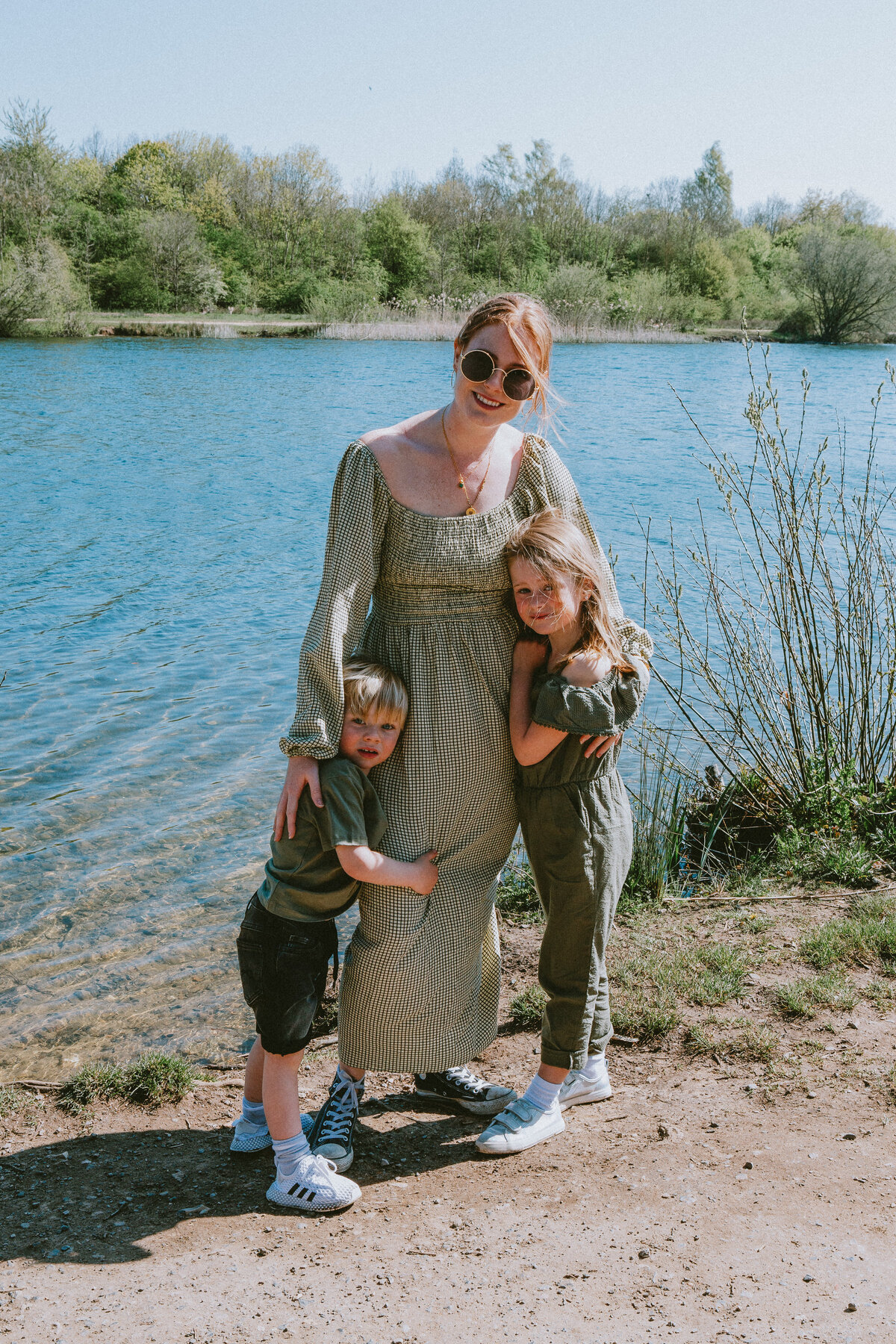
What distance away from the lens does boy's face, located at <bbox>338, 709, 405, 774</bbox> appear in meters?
2.56

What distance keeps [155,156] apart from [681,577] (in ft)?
205

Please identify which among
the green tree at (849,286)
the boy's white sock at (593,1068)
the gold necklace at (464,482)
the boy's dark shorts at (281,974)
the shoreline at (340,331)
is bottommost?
the boy's white sock at (593,1068)

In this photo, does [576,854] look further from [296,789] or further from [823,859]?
[823,859]

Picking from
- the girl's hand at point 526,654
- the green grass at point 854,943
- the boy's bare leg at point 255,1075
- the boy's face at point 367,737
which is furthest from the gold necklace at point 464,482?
the green grass at point 854,943

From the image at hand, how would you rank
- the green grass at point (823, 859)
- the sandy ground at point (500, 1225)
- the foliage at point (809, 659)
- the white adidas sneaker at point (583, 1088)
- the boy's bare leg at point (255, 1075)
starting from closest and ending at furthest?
the sandy ground at point (500, 1225)
the boy's bare leg at point (255, 1075)
the white adidas sneaker at point (583, 1088)
the green grass at point (823, 859)
the foliage at point (809, 659)

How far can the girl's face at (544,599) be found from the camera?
257 centimetres

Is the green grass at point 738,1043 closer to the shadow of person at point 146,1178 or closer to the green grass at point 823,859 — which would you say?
the shadow of person at point 146,1178

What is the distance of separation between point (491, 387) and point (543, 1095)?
1844mm

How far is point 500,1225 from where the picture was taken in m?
2.52

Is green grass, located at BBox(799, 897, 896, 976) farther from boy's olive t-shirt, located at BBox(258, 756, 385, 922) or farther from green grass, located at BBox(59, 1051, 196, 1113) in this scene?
green grass, located at BBox(59, 1051, 196, 1113)

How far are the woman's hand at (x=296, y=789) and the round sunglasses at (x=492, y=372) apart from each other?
0.98m

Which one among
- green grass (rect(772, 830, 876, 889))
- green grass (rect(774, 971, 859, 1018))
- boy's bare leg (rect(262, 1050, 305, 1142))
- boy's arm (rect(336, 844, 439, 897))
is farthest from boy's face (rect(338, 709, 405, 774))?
green grass (rect(772, 830, 876, 889))

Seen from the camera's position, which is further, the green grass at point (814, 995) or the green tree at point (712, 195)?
the green tree at point (712, 195)

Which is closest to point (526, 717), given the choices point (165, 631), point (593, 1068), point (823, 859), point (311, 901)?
point (311, 901)
